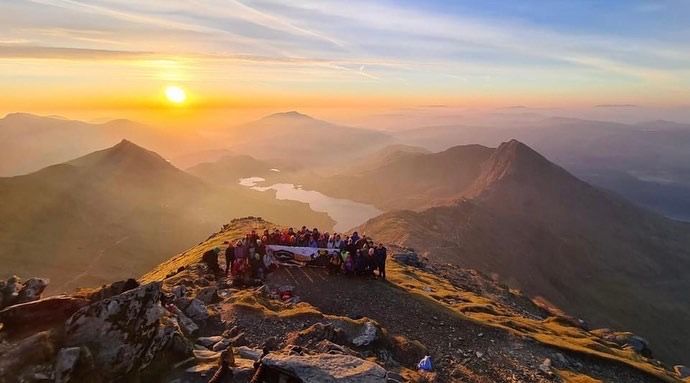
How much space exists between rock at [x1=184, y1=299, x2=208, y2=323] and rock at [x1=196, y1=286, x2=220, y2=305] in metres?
3.38

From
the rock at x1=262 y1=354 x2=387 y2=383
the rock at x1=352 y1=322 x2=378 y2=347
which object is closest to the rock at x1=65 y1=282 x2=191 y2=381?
the rock at x1=262 y1=354 x2=387 y2=383

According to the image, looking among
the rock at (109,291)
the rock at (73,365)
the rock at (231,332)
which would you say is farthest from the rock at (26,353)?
the rock at (231,332)

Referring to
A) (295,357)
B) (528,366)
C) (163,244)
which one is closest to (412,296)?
(528,366)

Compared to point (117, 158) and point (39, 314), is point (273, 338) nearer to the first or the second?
point (39, 314)

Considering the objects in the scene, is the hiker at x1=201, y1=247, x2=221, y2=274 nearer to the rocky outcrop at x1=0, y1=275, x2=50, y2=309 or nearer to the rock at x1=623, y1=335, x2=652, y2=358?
the rocky outcrop at x1=0, y1=275, x2=50, y2=309

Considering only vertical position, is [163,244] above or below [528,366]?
below

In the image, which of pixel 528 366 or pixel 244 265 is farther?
pixel 244 265

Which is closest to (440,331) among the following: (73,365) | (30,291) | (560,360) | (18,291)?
(560,360)

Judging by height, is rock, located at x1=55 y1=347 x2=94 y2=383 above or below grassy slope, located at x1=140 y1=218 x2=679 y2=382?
above

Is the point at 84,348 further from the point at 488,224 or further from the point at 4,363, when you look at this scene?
the point at 488,224

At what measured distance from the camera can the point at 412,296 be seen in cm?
3162

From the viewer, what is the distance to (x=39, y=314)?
1574 cm

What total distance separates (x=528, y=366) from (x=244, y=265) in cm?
1940

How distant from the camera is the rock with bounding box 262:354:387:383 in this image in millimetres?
14523
